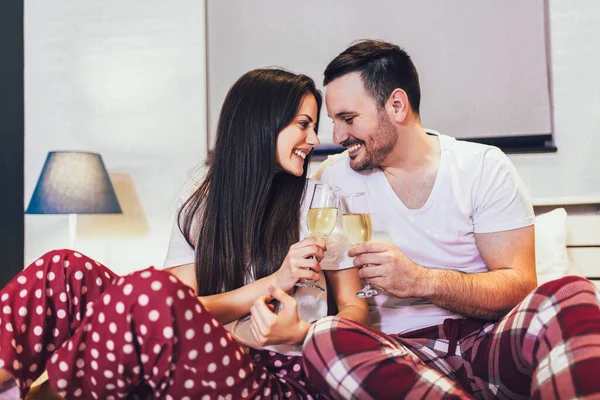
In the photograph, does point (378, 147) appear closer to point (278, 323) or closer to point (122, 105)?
point (278, 323)

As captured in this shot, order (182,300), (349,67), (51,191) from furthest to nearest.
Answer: (51,191) < (349,67) < (182,300)

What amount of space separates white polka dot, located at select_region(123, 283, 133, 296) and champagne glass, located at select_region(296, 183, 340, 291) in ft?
1.46

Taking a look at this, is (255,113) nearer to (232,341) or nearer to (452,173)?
(452,173)

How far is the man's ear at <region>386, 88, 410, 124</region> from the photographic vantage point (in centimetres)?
183

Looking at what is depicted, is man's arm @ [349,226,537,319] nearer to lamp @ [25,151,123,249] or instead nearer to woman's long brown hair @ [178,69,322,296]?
woman's long brown hair @ [178,69,322,296]

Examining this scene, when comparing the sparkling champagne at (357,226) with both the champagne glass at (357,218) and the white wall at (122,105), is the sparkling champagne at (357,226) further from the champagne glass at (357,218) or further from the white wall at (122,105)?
the white wall at (122,105)

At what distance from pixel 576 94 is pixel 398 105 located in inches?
38.2

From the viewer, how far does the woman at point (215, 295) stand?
1.11 meters

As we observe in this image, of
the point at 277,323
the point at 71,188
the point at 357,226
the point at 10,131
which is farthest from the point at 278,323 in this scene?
the point at 10,131

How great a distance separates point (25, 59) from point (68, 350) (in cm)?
250

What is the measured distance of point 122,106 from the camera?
3.03m

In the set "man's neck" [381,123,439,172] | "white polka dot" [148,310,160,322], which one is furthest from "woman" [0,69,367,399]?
"man's neck" [381,123,439,172]

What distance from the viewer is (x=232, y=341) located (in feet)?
3.86

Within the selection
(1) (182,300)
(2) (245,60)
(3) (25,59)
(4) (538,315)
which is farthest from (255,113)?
(3) (25,59)
